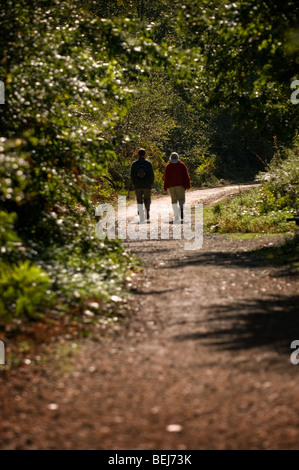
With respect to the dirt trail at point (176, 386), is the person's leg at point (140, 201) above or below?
above

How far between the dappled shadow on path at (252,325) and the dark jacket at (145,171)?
1119 centimetres

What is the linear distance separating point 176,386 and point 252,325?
2.06 m

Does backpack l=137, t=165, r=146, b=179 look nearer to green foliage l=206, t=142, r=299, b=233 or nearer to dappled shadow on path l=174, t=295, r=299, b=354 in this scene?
green foliage l=206, t=142, r=299, b=233

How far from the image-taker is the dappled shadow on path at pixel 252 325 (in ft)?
22.2

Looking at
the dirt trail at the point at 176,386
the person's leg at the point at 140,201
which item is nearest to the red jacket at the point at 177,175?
the person's leg at the point at 140,201

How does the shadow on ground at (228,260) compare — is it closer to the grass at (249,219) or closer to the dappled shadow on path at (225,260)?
the dappled shadow on path at (225,260)

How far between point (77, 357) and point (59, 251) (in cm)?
341

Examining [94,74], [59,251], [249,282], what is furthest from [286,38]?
[59,251]

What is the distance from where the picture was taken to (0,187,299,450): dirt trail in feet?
15.6

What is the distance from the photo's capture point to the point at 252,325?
745 cm

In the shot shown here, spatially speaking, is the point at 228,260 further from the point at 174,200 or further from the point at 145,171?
the point at 174,200

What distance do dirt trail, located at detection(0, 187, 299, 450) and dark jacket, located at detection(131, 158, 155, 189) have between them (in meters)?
10.8

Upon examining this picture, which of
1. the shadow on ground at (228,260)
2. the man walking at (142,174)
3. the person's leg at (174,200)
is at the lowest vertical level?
the shadow on ground at (228,260)

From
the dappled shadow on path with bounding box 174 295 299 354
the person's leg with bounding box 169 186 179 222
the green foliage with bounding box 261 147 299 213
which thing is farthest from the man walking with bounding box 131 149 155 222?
the dappled shadow on path with bounding box 174 295 299 354
